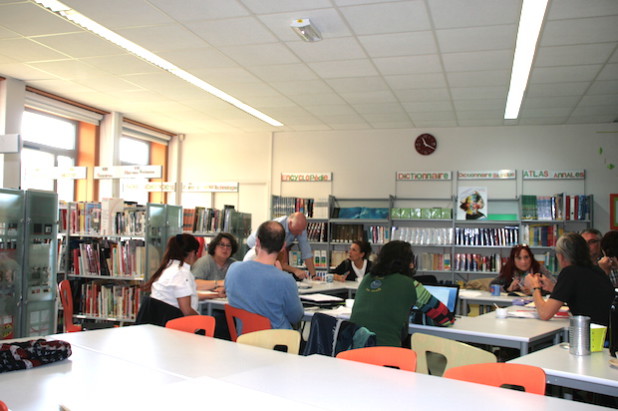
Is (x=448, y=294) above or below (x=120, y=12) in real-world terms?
below

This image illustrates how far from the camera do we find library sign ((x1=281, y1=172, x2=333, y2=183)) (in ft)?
30.6

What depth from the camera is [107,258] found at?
636 cm

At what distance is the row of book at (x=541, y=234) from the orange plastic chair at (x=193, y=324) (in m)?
6.11

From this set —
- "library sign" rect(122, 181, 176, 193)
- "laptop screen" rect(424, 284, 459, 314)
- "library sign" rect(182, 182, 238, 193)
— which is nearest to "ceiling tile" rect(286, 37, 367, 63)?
"laptop screen" rect(424, 284, 459, 314)

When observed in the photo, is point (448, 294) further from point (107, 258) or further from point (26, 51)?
point (26, 51)

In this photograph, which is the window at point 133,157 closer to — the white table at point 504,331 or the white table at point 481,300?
the white table at point 481,300

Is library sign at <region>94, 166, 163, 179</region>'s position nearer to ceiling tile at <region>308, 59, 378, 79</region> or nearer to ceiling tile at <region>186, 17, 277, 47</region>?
ceiling tile at <region>186, 17, 277, 47</region>

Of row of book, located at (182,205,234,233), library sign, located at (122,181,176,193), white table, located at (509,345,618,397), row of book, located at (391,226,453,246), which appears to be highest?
library sign, located at (122,181,176,193)

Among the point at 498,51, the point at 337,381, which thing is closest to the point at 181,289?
the point at 337,381

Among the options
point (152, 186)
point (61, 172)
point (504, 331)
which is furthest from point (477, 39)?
point (152, 186)

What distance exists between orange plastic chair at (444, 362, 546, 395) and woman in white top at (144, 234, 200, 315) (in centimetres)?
232

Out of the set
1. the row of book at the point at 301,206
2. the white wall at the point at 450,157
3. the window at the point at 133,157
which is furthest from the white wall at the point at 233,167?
the window at the point at 133,157

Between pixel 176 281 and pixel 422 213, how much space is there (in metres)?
5.35

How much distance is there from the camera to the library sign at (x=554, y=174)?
8211 millimetres
